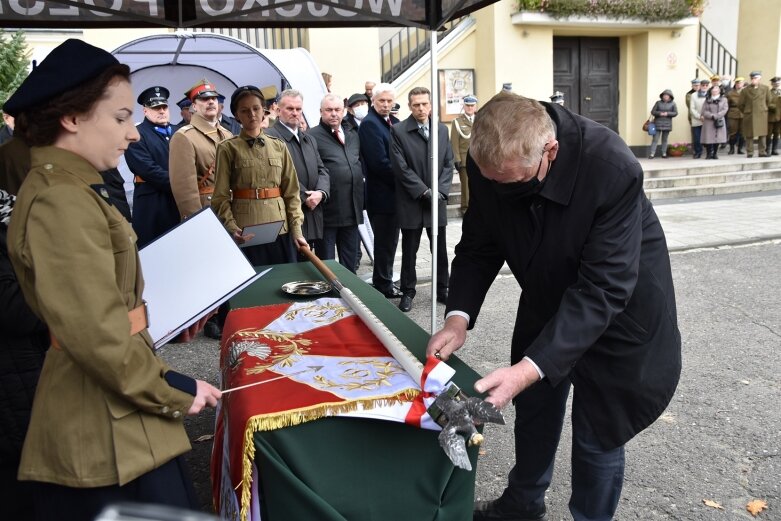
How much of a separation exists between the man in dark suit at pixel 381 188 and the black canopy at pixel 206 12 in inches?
87.3

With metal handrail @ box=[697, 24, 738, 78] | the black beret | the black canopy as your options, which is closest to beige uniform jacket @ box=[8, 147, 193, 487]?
the black beret

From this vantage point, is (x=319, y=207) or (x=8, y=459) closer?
(x=8, y=459)

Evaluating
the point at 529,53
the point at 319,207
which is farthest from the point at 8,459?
the point at 529,53

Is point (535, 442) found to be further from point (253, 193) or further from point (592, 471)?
point (253, 193)

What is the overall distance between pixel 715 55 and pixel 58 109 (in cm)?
2087

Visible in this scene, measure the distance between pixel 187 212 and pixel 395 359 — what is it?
3.29 metres

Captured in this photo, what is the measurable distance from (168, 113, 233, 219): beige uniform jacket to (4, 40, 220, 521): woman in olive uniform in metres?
3.38

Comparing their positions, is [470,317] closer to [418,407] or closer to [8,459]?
[418,407]

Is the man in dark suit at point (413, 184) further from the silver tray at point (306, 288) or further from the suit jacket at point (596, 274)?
the suit jacket at point (596, 274)

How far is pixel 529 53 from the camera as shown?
51.0 ft

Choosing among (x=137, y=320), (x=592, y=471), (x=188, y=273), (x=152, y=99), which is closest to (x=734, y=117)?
(x=152, y=99)

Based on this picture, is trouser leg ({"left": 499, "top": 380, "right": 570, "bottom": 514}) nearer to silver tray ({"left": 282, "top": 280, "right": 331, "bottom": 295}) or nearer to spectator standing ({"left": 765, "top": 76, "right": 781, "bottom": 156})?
silver tray ({"left": 282, "top": 280, "right": 331, "bottom": 295})

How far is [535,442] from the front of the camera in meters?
2.63

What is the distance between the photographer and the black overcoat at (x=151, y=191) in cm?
539
